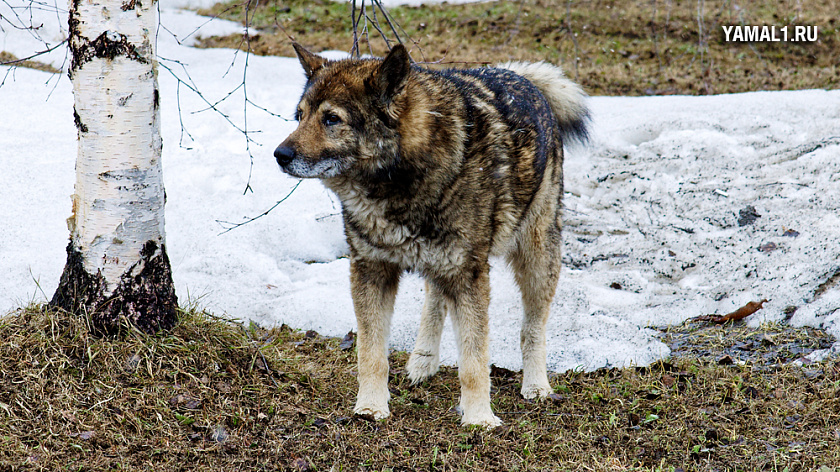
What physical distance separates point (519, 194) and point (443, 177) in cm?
66

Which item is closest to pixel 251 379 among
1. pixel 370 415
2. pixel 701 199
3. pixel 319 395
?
pixel 319 395

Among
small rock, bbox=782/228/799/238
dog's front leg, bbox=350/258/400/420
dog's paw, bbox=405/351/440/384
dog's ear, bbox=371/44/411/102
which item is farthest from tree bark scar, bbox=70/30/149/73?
small rock, bbox=782/228/799/238

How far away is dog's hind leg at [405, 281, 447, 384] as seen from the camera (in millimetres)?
4582

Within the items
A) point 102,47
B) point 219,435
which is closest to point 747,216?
point 219,435

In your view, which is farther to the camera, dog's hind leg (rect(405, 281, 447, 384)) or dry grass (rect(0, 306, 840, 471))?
dog's hind leg (rect(405, 281, 447, 384))

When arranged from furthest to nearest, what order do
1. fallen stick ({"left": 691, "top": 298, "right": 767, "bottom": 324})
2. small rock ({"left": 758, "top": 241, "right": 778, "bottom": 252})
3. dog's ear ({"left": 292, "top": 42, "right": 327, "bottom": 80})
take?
small rock ({"left": 758, "top": 241, "right": 778, "bottom": 252}), fallen stick ({"left": 691, "top": 298, "right": 767, "bottom": 324}), dog's ear ({"left": 292, "top": 42, "right": 327, "bottom": 80})

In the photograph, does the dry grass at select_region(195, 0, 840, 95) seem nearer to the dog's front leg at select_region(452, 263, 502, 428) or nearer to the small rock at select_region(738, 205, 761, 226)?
the small rock at select_region(738, 205, 761, 226)

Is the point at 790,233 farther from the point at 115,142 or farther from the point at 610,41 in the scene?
the point at 610,41

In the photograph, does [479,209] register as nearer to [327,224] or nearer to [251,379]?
[251,379]

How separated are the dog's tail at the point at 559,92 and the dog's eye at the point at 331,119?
1.98 metres

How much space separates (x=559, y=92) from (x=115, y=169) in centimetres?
306

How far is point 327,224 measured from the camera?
22.1 ft

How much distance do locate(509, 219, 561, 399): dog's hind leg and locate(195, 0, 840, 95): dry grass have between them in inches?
256

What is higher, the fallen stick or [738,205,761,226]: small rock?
[738,205,761,226]: small rock
